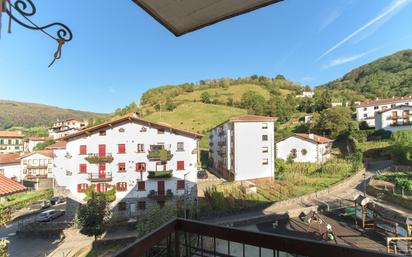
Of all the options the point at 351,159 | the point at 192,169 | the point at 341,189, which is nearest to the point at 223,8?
the point at 192,169

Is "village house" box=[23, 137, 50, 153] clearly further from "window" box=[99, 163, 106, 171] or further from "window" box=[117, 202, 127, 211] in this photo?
"window" box=[117, 202, 127, 211]

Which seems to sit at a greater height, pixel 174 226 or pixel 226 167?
pixel 174 226

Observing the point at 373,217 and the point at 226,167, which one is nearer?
the point at 373,217

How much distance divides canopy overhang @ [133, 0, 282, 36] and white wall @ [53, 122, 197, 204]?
1917 centimetres

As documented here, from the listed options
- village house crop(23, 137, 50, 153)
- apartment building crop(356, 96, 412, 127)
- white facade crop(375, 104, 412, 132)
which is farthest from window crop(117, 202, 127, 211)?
village house crop(23, 137, 50, 153)

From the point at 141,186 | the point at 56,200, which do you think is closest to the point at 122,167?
the point at 141,186

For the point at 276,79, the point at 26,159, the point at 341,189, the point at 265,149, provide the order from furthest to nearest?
the point at 276,79, the point at 26,159, the point at 265,149, the point at 341,189

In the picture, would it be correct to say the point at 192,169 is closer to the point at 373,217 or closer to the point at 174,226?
the point at 373,217

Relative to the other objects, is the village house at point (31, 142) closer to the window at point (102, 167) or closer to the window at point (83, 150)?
the window at point (83, 150)

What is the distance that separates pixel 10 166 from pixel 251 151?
32.9 m

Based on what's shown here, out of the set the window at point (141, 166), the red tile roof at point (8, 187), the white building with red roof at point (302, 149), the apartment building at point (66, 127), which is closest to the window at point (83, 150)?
the window at point (141, 166)

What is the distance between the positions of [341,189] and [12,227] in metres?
28.6

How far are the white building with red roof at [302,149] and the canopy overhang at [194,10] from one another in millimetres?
30520

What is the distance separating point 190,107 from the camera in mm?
60031
